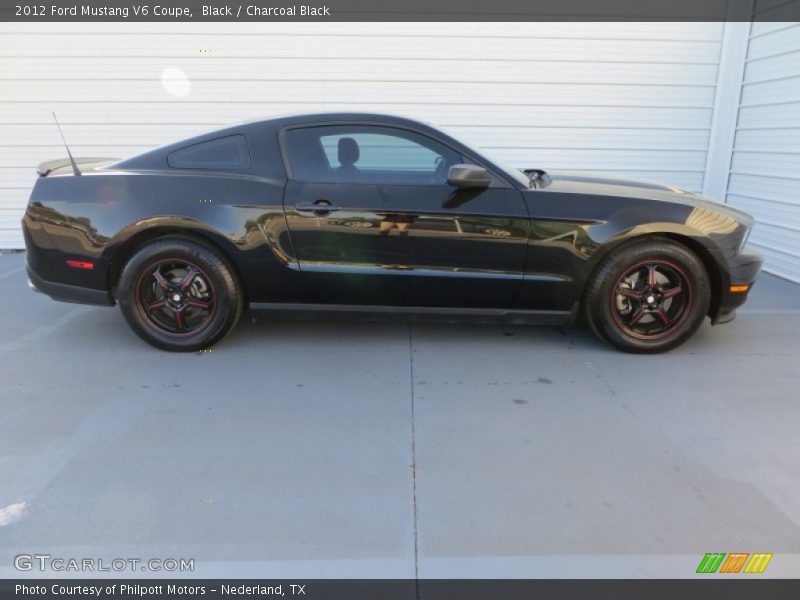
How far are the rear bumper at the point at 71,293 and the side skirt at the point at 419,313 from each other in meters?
0.95

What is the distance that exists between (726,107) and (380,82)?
390cm

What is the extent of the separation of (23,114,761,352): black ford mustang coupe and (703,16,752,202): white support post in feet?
10.8

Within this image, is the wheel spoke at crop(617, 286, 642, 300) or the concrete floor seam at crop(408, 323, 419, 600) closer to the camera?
the concrete floor seam at crop(408, 323, 419, 600)

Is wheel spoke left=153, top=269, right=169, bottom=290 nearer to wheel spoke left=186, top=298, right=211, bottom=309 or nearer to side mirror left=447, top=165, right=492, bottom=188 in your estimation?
wheel spoke left=186, top=298, right=211, bottom=309

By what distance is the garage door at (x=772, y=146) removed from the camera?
5402 mm

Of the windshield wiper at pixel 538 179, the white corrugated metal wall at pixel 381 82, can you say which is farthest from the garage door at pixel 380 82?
the windshield wiper at pixel 538 179

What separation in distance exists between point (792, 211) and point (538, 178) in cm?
329

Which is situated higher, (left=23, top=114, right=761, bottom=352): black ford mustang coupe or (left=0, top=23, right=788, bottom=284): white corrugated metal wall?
(left=0, top=23, right=788, bottom=284): white corrugated metal wall

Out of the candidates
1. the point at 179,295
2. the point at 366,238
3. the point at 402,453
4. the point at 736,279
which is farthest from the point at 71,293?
the point at 736,279

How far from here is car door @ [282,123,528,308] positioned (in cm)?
337

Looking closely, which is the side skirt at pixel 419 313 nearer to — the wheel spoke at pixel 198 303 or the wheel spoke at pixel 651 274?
the wheel spoke at pixel 198 303
